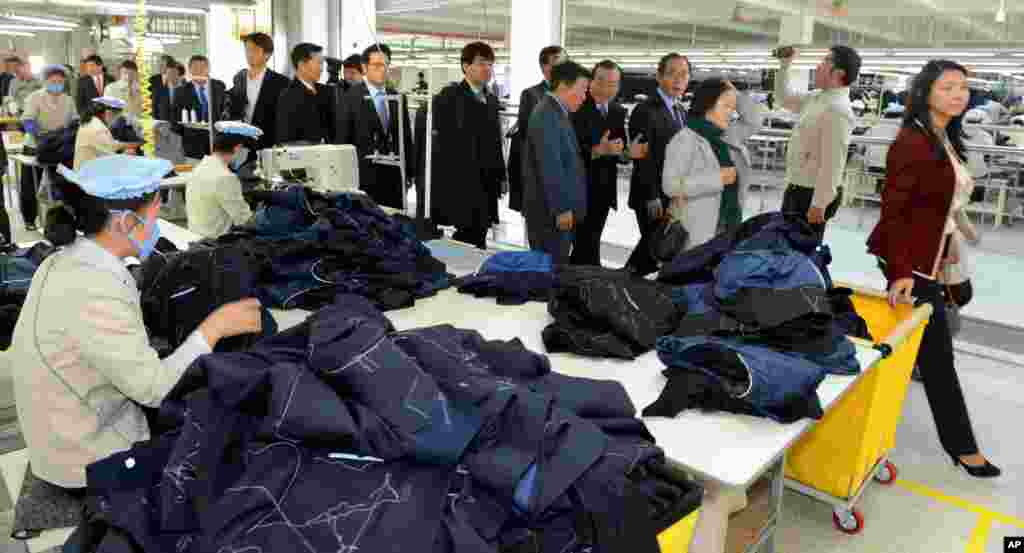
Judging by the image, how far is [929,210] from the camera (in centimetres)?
273

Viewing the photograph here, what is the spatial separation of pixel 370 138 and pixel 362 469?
443cm

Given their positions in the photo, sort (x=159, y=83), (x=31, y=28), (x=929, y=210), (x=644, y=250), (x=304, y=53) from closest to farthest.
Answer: (x=929, y=210), (x=644, y=250), (x=304, y=53), (x=159, y=83), (x=31, y=28)

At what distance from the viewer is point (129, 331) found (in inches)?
64.3

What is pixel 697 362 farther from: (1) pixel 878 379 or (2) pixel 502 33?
(2) pixel 502 33

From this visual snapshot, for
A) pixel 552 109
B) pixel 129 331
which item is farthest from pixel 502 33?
pixel 129 331

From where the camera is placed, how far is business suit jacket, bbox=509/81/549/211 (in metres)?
4.66

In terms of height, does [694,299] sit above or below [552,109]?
below

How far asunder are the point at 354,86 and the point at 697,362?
13.4 feet

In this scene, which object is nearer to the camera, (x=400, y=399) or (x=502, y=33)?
(x=400, y=399)

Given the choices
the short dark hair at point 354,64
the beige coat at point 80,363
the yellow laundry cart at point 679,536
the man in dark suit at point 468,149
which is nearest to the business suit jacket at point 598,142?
the man in dark suit at point 468,149

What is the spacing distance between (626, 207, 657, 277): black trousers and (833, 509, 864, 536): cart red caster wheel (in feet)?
7.07

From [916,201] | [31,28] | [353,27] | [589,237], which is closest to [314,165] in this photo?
[589,237]

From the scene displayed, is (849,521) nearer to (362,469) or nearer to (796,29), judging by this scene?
(362,469)

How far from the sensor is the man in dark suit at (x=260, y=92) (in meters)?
5.29
